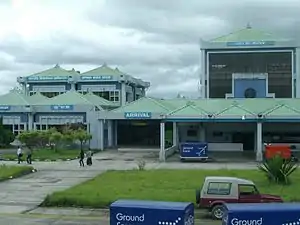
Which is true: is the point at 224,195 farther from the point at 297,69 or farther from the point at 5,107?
the point at 297,69

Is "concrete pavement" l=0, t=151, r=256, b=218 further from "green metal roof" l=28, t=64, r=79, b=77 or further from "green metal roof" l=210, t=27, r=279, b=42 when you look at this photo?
"green metal roof" l=28, t=64, r=79, b=77

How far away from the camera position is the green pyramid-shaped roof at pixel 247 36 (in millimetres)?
85938

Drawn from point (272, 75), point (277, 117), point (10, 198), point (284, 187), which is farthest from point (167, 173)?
point (272, 75)

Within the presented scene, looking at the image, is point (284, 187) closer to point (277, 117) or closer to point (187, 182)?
point (187, 182)

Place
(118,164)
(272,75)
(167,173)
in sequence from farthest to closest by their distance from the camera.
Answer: (272,75), (118,164), (167,173)

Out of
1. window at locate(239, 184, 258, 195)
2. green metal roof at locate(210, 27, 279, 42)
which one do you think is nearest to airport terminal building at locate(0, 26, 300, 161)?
green metal roof at locate(210, 27, 279, 42)

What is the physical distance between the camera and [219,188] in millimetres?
21719

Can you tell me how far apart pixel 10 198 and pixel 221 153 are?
34.6 m

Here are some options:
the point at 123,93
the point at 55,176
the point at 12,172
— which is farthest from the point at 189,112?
the point at 123,93

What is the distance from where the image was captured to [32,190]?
30.5m

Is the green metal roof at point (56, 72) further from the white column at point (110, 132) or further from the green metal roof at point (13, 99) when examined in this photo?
the white column at point (110, 132)

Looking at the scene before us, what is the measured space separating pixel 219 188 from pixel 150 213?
671 cm

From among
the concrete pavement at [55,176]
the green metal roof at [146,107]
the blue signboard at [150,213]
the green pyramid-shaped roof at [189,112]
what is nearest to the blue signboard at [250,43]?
the green metal roof at [146,107]

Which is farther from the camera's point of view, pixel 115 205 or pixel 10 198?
pixel 10 198
